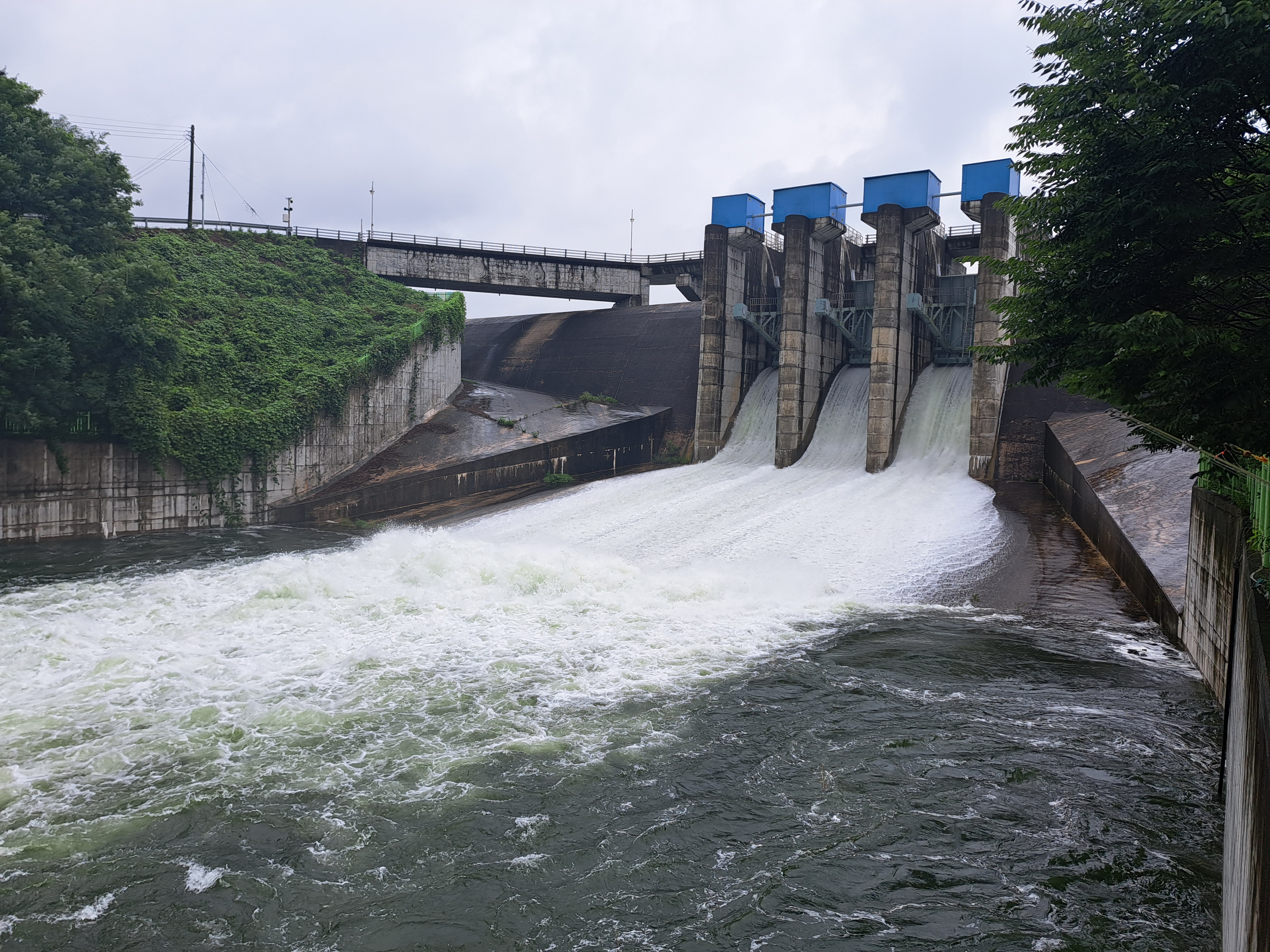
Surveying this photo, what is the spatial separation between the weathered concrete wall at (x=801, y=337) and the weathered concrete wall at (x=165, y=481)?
40.7 feet

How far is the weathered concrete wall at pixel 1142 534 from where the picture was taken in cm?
1247

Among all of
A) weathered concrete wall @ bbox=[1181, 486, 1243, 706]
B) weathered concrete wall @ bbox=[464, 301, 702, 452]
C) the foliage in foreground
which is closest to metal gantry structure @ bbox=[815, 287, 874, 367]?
weathered concrete wall @ bbox=[464, 301, 702, 452]

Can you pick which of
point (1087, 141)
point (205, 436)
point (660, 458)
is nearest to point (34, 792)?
point (1087, 141)

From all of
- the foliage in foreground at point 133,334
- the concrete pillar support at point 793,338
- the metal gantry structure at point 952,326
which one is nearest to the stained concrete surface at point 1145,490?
the metal gantry structure at point 952,326

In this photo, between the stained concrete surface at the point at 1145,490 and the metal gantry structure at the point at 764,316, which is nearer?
the stained concrete surface at the point at 1145,490

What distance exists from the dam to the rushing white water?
0.21 ft

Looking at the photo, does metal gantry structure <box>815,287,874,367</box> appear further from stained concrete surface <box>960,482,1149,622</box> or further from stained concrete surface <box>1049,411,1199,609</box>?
stained concrete surface <box>960,482,1149,622</box>

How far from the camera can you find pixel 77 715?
9234mm

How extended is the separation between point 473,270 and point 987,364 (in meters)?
20.6

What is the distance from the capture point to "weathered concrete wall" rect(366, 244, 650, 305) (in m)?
34.3

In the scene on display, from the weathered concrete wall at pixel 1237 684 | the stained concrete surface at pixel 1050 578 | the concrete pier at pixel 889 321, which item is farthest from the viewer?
the concrete pier at pixel 889 321

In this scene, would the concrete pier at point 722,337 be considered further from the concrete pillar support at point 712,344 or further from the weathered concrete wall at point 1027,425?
the weathered concrete wall at point 1027,425

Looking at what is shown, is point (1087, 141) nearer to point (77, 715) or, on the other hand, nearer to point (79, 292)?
point (77, 715)

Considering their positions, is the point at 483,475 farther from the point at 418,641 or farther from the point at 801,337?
the point at 418,641
